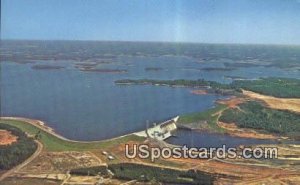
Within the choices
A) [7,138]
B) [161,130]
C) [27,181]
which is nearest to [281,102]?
[161,130]

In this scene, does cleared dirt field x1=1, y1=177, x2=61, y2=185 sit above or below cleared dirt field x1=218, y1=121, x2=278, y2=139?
below

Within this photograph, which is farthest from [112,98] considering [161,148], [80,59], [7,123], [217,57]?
[217,57]

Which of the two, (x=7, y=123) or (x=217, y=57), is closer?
(x=7, y=123)

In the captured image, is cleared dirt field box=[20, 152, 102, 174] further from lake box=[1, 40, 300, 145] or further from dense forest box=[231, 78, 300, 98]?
dense forest box=[231, 78, 300, 98]

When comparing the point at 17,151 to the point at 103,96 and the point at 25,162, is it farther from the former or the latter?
the point at 103,96

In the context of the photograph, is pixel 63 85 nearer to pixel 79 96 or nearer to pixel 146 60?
pixel 79 96

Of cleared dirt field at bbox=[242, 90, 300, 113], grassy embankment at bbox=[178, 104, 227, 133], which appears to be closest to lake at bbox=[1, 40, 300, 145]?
grassy embankment at bbox=[178, 104, 227, 133]
